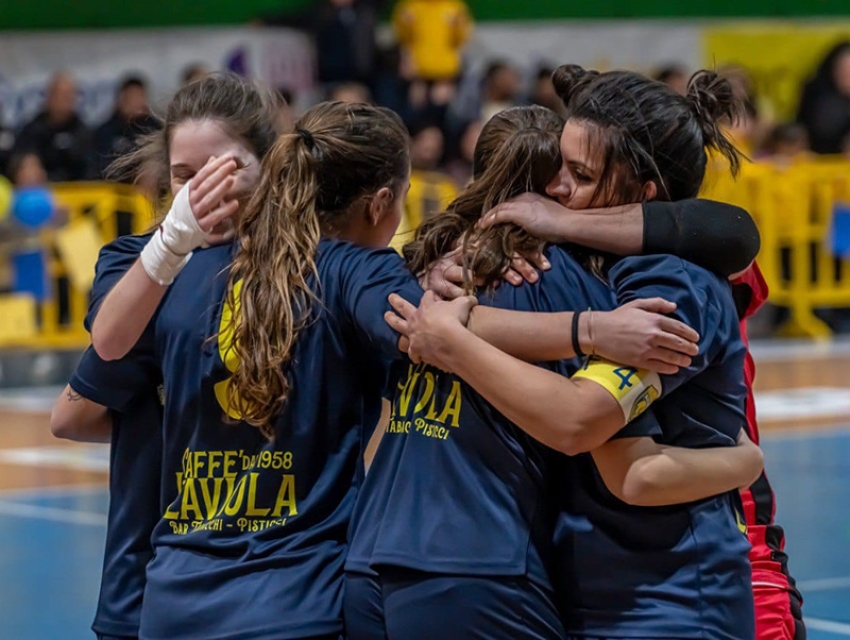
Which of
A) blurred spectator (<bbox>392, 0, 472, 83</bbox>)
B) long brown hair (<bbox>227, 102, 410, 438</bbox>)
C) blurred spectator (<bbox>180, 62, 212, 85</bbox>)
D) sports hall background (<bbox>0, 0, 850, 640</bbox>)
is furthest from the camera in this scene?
blurred spectator (<bbox>392, 0, 472, 83</bbox>)

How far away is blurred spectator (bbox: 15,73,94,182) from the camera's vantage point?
547 inches

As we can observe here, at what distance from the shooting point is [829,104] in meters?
17.5

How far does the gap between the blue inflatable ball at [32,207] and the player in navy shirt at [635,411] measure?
9993 mm

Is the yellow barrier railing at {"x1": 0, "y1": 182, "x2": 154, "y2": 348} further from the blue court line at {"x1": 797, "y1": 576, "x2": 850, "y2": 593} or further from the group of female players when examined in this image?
the group of female players

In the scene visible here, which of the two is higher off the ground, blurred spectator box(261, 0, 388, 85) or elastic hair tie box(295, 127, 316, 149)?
elastic hair tie box(295, 127, 316, 149)

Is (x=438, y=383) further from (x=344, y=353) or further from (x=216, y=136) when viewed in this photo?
(x=216, y=136)

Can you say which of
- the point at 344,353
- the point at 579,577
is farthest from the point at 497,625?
the point at 344,353

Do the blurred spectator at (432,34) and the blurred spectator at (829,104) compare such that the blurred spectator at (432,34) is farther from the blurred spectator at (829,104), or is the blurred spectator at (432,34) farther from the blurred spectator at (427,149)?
the blurred spectator at (829,104)

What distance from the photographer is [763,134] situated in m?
16.5

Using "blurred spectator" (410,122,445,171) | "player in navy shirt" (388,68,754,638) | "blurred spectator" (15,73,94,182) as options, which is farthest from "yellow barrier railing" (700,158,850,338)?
"player in navy shirt" (388,68,754,638)

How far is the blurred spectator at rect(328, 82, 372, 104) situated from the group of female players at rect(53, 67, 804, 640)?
9.25m

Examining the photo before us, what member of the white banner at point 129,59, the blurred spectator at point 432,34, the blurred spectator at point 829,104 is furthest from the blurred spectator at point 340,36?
the blurred spectator at point 829,104

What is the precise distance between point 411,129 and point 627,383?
13.1 metres

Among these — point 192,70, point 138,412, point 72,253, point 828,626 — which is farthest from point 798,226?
point 138,412
